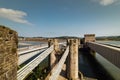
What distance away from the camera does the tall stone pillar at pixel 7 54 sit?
315cm

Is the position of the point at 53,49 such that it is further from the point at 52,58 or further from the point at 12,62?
the point at 12,62

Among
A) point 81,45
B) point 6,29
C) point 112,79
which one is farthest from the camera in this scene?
point 81,45

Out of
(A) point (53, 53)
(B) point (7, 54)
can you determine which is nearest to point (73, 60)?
(A) point (53, 53)

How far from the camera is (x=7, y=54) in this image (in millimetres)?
3428

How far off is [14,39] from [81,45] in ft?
192

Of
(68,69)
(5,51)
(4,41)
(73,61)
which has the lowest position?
(68,69)

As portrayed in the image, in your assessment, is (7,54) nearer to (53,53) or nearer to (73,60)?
(73,60)

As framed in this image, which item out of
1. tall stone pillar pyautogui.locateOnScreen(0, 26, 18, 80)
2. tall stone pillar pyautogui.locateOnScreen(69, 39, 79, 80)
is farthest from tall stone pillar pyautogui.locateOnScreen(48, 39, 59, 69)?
tall stone pillar pyautogui.locateOnScreen(0, 26, 18, 80)

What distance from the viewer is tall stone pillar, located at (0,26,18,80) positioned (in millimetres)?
3147

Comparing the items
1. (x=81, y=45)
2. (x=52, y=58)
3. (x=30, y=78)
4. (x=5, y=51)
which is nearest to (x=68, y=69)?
(x=52, y=58)

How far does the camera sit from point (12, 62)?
3.70m

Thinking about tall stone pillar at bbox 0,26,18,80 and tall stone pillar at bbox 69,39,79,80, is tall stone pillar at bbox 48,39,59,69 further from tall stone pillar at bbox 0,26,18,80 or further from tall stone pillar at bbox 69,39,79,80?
tall stone pillar at bbox 0,26,18,80

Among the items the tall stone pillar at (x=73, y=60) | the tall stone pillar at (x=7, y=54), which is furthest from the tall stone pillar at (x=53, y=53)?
the tall stone pillar at (x=7, y=54)

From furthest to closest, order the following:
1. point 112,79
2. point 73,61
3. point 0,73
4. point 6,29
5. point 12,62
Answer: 1. point 112,79
2. point 73,61
3. point 12,62
4. point 6,29
5. point 0,73
